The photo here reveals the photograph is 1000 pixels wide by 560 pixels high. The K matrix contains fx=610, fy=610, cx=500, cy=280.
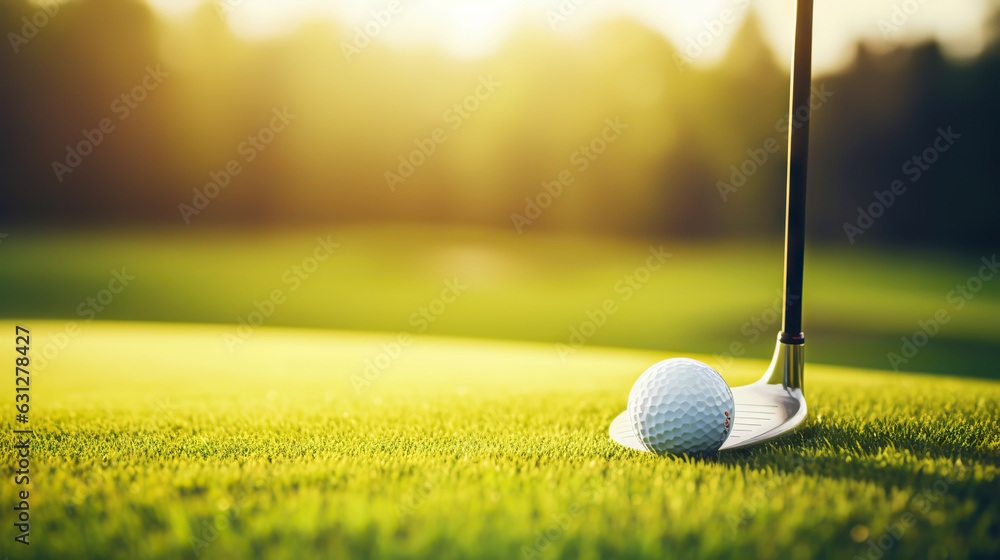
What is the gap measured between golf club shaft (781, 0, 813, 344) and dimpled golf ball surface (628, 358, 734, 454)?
681 mm

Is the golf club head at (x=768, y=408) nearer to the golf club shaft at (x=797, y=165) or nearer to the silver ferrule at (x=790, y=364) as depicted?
the silver ferrule at (x=790, y=364)

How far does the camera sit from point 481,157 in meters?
22.9

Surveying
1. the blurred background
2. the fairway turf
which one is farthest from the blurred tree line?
the fairway turf

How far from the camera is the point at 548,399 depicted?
4586mm

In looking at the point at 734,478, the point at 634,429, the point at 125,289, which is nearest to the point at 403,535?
the point at 734,478

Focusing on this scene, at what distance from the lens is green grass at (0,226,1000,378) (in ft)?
37.1

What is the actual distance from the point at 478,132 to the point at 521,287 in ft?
27.1

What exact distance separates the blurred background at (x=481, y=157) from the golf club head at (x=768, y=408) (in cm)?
1304

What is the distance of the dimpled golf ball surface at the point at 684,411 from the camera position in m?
2.74

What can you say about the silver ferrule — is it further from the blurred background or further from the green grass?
the blurred background

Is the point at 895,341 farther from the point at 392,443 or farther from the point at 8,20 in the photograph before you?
the point at 8,20

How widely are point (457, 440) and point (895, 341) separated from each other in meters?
10.6

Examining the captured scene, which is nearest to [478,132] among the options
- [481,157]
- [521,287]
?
[481,157]

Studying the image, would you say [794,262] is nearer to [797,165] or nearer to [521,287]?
[797,165]
